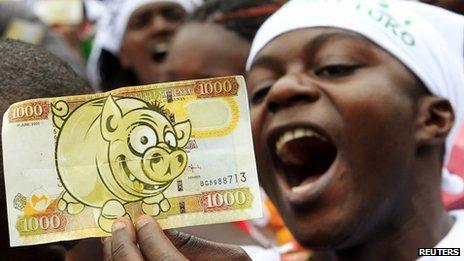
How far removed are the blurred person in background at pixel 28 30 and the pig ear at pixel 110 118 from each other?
1.92m

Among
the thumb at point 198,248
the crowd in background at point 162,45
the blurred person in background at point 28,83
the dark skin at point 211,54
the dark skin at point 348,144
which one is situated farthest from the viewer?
the dark skin at point 211,54

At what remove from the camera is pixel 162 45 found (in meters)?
4.17

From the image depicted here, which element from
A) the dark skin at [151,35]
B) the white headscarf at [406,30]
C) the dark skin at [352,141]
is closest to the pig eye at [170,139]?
the dark skin at [352,141]

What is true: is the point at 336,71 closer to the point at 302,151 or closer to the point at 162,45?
the point at 302,151

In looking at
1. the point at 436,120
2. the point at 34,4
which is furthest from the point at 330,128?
the point at 34,4

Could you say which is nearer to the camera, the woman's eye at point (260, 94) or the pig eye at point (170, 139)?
the pig eye at point (170, 139)

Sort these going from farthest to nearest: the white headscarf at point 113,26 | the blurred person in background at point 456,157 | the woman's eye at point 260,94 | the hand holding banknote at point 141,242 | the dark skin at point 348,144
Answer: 1. the white headscarf at point 113,26
2. the blurred person in background at point 456,157
3. the woman's eye at point 260,94
4. the dark skin at point 348,144
5. the hand holding banknote at point 141,242

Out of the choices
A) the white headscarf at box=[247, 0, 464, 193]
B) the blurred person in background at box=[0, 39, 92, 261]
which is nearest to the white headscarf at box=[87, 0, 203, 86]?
the white headscarf at box=[247, 0, 464, 193]

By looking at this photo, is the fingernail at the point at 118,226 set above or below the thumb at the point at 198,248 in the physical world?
above

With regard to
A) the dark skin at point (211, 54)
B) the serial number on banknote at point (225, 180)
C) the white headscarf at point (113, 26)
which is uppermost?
the white headscarf at point (113, 26)

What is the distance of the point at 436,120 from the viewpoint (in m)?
2.37

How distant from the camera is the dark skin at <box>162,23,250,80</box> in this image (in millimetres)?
3344

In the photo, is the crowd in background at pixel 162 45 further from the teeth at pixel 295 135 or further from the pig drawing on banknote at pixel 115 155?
the teeth at pixel 295 135

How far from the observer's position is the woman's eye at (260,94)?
2.34 meters
